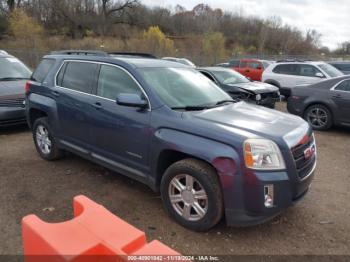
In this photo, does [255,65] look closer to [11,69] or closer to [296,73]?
[296,73]

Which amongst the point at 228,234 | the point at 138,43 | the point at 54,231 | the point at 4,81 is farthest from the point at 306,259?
the point at 138,43

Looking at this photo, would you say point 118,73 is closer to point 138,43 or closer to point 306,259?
point 306,259

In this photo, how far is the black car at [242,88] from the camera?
9.39 meters

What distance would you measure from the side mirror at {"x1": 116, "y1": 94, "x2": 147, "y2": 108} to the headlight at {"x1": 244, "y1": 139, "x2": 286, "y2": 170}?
1.32m

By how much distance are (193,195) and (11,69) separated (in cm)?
678

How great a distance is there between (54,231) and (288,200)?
2202 mm

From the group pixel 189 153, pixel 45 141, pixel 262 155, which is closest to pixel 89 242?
pixel 189 153

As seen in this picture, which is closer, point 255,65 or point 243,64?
point 255,65

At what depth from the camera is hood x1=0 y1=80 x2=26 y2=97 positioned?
7.20 m

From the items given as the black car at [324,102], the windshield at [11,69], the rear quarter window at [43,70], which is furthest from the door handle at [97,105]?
the black car at [324,102]

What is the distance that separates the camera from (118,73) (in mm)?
4215

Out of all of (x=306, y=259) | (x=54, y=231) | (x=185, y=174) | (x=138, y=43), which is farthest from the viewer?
(x=138, y=43)

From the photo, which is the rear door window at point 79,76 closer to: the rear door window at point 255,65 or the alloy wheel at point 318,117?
the alloy wheel at point 318,117

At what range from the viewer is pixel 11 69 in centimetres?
815
